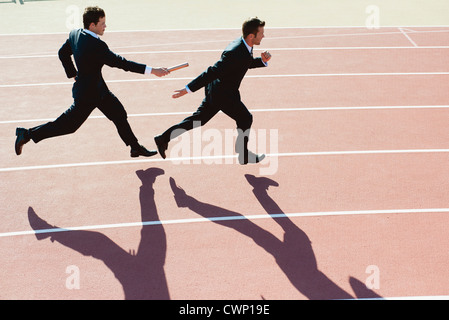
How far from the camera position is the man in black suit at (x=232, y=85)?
5.36 metres

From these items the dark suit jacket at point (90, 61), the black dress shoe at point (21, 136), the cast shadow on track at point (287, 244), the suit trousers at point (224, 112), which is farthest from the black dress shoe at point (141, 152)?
the black dress shoe at point (21, 136)

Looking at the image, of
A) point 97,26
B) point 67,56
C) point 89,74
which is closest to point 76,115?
point 89,74

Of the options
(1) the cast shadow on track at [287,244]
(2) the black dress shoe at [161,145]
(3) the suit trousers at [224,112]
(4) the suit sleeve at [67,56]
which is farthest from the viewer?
(2) the black dress shoe at [161,145]

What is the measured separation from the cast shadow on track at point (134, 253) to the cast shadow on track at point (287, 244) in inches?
23.8

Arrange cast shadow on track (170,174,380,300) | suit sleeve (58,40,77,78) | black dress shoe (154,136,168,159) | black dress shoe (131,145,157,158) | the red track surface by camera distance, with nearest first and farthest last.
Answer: cast shadow on track (170,174,380,300) → the red track surface → suit sleeve (58,40,77,78) → black dress shoe (154,136,168,159) → black dress shoe (131,145,157,158)

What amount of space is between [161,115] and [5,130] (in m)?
A: 2.45

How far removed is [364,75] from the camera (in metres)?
9.38

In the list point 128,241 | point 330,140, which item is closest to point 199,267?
point 128,241

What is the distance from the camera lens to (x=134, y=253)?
4676 millimetres

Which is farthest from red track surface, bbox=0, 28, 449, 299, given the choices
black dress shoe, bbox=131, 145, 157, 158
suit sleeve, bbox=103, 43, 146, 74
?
suit sleeve, bbox=103, 43, 146, 74

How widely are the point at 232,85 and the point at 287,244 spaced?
2.06 m

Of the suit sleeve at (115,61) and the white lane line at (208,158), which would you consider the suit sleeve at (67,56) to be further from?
the white lane line at (208,158)

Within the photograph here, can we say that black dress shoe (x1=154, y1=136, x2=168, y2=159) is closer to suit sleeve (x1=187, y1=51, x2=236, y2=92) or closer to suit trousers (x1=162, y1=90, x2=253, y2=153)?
suit trousers (x1=162, y1=90, x2=253, y2=153)

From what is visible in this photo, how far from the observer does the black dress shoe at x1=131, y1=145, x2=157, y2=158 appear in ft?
20.5
